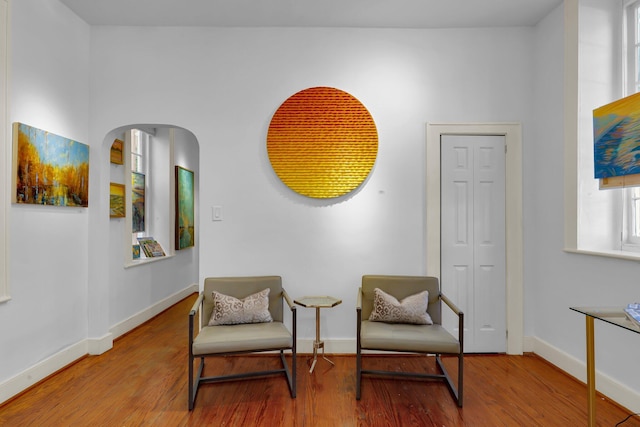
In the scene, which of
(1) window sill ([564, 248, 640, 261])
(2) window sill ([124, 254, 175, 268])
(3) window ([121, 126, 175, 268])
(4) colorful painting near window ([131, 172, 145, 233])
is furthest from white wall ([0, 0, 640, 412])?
(4) colorful painting near window ([131, 172, 145, 233])

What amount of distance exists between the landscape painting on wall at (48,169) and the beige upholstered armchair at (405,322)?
2583 millimetres

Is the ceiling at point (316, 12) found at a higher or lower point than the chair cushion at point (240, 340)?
higher

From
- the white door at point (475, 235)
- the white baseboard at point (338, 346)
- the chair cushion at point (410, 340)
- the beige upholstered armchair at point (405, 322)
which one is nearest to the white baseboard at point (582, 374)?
the white door at point (475, 235)

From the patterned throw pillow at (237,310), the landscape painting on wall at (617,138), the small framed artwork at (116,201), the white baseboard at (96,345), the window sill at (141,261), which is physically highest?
the landscape painting on wall at (617,138)

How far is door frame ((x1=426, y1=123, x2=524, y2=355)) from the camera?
11.5ft

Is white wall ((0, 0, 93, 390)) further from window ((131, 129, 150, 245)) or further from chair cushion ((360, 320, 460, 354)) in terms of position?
chair cushion ((360, 320, 460, 354))

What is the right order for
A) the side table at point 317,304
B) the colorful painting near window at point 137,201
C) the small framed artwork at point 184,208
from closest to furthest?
the side table at point 317,304, the colorful painting near window at point 137,201, the small framed artwork at point 184,208

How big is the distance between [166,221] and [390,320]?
3732 mm

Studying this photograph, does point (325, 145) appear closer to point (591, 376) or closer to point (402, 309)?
point (402, 309)

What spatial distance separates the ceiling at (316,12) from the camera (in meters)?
3.16

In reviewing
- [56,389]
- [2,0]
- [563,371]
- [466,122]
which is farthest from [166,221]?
[563,371]

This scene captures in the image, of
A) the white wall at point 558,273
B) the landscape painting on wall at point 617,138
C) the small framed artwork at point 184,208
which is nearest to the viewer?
the landscape painting on wall at point 617,138

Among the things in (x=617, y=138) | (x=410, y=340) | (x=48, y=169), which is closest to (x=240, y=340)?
(x=410, y=340)

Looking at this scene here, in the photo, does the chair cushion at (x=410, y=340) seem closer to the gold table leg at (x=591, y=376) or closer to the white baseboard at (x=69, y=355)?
the gold table leg at (x=591, y=376)
